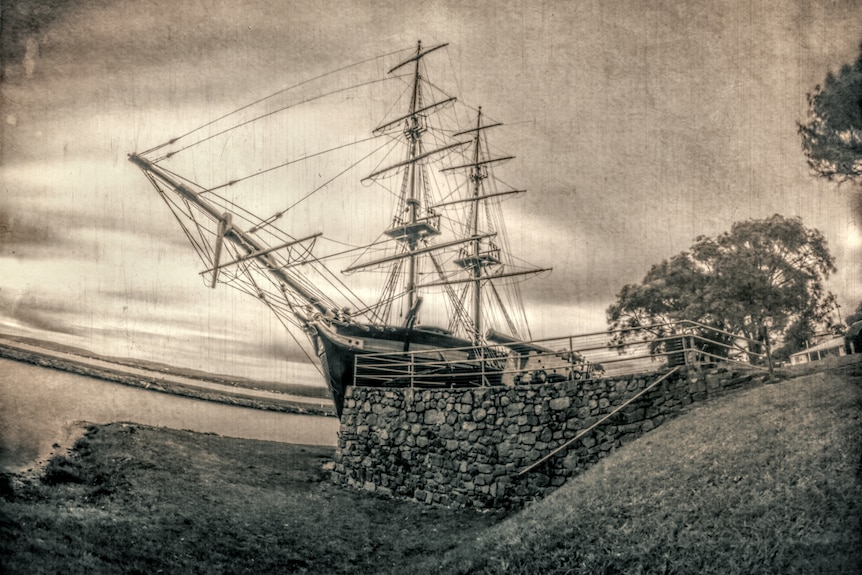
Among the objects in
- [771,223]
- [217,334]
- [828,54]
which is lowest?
[217,334]

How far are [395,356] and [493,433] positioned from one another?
2.90 m

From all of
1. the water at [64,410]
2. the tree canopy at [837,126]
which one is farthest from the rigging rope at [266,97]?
the tree canopy at [837,126]

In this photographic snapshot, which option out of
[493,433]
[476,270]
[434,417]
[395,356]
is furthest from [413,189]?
[493,433]

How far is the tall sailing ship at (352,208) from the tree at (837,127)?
11.6 ft

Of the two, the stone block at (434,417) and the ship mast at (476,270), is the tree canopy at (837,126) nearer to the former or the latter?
the ship mast at (476,270)

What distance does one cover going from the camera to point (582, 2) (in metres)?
6.91

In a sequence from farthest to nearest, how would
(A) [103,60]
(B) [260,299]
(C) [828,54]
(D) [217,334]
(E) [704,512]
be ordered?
(B) [260,299]
(D) [217,334]
(A) [103,60]
(C) [828,54]
(E) [704,512]

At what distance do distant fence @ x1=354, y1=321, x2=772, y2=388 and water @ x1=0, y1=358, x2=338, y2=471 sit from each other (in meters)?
3.40

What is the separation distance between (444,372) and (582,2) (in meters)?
6.41

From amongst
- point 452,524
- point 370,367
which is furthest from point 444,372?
point 452,524

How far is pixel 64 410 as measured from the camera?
6.55m

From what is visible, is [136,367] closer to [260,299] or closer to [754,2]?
[260,299]

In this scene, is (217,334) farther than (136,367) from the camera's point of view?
Yes

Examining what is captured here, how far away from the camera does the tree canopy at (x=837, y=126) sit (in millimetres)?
6520
